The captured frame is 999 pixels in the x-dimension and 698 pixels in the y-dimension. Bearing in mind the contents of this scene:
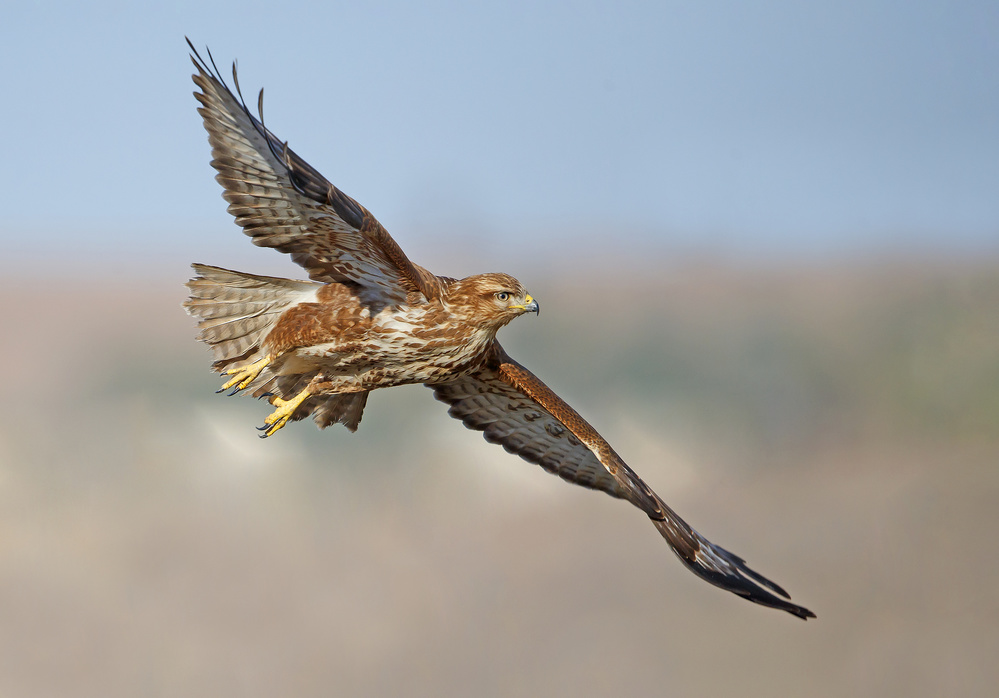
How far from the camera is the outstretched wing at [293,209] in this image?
269 inches

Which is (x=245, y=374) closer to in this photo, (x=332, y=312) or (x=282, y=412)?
(x=282, y=412)

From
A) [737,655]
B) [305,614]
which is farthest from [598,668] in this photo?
[305,614]

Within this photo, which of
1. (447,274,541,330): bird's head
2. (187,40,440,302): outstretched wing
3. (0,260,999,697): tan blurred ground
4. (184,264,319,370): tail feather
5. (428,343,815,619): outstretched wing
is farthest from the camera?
(0,260,999,697): tan blurred ground

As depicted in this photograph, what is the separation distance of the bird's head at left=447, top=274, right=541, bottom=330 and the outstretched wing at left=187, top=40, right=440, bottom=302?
0.18 metres

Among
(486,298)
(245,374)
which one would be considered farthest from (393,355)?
(245,374)

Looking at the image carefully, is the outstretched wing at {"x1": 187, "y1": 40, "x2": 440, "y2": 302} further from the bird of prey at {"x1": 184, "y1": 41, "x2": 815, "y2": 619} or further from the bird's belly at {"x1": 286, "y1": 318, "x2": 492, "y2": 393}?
the bird's belly at {"x1": 286, "y1": 318, "x2": 492, "y2": 393}

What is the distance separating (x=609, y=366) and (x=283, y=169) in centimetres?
3935

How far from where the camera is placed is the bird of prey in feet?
23.0

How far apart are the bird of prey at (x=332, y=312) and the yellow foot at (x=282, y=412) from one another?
0.02 meters

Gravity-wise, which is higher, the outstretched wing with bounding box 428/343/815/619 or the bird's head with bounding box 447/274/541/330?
the bird's head with bounding box 447/274/541/330

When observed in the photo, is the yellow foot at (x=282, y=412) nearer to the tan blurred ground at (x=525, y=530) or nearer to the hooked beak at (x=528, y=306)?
the hooked beak at (x=528, y=306)

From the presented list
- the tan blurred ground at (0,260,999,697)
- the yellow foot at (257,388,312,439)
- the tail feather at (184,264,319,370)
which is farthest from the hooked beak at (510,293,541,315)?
the tan blurred ground at (0,260,999,697)

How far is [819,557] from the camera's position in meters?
39.2

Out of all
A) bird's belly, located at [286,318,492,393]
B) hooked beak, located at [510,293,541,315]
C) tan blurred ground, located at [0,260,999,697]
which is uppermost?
hooked beak, located at [510,293,541,315]
